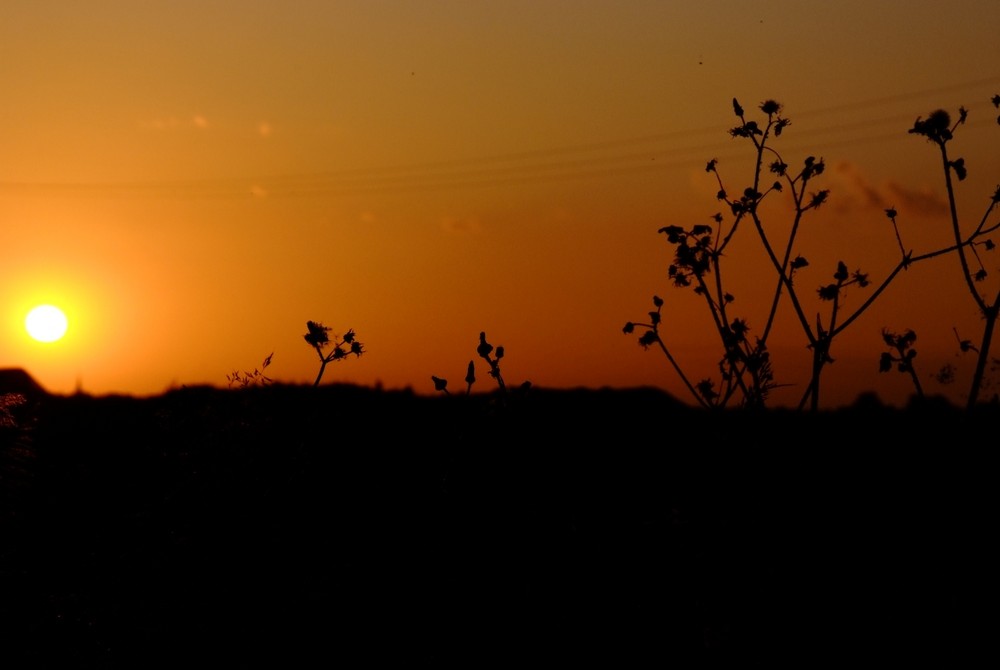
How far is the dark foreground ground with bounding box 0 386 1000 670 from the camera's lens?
6.95 metres

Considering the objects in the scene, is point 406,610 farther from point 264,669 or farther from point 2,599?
point 2,599

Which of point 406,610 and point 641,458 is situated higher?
point 641,458

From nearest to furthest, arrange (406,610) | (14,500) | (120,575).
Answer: (406,610), (120,575), (14,500)

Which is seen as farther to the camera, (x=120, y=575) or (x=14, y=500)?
(x=14, y=500)

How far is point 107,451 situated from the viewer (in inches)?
535

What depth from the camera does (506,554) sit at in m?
8.34

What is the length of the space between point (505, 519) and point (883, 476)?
9.15 feet

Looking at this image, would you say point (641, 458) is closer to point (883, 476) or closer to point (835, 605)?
point (883, 476)

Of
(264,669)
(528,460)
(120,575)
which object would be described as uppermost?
(528,460)

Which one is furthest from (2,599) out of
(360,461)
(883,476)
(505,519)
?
(883,476)

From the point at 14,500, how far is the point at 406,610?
415 centimetres

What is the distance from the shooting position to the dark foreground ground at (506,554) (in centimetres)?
695

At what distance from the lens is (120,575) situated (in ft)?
28.1

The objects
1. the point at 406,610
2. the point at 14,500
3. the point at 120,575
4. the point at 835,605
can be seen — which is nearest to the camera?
the point at 835,605
